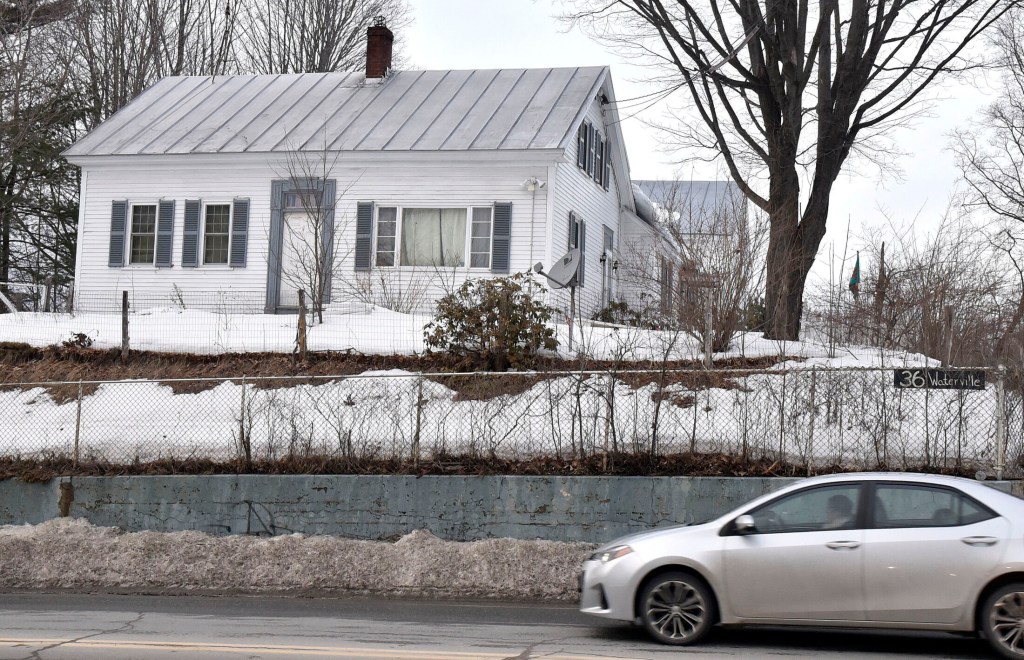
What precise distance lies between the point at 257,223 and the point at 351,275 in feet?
8.95

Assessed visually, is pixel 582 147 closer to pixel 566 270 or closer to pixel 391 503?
pixel 566 270

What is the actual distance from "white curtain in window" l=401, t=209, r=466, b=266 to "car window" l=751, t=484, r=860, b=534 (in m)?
15.7

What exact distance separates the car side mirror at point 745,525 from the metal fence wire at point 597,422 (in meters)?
4.57

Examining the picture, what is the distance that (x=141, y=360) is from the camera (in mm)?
18828

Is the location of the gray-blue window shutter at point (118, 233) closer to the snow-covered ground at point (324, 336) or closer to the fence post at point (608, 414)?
the snow-covered ground at point (324, 336)

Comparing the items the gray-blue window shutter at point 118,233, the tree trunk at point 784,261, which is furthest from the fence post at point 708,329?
the gray-blue window shutter at point 118,233

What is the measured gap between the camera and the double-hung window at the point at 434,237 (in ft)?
78.3

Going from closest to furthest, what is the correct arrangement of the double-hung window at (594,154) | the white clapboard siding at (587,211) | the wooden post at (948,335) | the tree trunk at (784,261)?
1. the wooden post at (948,335)
2. the tree trunk at (784,261)
3. the white clapboard siding at (587,211)
4. the double-hung window at (594,154)

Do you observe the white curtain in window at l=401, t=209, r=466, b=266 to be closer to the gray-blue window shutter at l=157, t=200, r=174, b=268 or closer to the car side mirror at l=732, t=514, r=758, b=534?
the gray-blue window shutter at l=157, t=200, r=174, b=268

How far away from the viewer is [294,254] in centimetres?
2470

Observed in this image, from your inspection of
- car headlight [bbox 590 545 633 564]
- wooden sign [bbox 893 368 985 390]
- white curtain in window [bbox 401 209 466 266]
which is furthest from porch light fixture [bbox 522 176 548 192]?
car headlight [bbox 590 545 633 564]

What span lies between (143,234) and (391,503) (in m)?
15.2

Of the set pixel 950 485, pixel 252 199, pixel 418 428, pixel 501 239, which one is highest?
pixel 252 199

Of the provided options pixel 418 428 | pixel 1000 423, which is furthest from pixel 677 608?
pixel 1000 423
